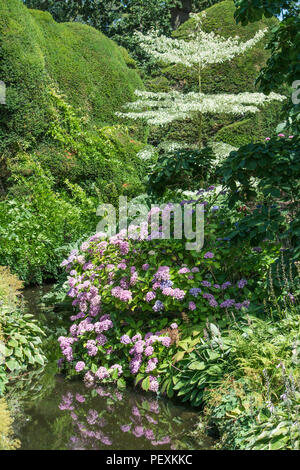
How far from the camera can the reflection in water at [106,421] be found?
9.53 feet

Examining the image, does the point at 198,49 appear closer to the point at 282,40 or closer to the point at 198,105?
the point at 198,105

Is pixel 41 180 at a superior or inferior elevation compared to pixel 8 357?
superior

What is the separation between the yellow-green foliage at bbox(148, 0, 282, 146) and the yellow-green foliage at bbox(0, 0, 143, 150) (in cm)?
180

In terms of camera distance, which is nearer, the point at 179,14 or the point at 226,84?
the point at 226,84

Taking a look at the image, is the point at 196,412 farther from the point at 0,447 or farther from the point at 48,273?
the point at 48,273

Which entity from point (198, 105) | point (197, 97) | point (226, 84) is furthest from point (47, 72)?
point (226, 84)

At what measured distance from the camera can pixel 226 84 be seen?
42.4ft

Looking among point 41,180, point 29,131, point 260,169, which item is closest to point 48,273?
point 41,180

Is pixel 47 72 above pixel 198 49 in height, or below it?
below

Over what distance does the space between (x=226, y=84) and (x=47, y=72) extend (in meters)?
5.63

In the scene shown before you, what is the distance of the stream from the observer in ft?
9.55

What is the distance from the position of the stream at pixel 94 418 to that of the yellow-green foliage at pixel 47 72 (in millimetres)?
5311

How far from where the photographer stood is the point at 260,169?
3.23m
